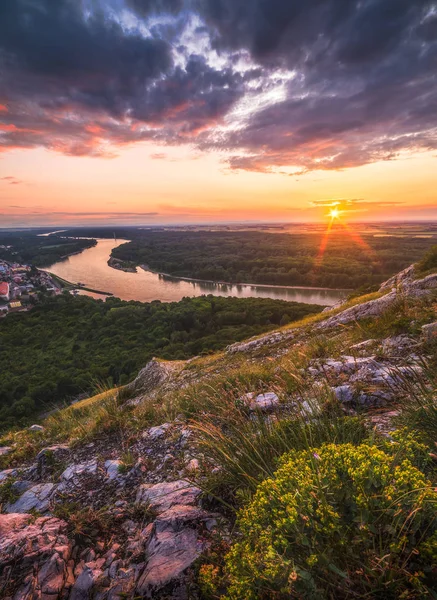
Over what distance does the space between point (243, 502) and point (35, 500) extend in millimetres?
2419

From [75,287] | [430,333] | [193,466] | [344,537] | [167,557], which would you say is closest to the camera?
[344,537]

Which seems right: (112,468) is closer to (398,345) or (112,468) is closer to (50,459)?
(50,459)

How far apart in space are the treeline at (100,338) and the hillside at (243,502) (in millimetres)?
15972

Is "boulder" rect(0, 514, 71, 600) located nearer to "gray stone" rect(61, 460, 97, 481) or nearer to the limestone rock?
"gray stone" rect(61, 460, 97, 481)

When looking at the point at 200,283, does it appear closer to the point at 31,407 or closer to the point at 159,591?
the point at 31,407

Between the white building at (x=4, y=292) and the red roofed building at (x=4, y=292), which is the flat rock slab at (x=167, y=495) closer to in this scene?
the white building at (x=4, y=292)

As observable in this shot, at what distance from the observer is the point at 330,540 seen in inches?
45.3

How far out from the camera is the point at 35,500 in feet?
9.63

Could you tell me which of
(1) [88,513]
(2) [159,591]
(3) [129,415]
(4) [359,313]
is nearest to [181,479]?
(1) [88,513]

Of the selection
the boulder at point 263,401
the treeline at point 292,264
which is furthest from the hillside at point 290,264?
the boulder at point 263,401

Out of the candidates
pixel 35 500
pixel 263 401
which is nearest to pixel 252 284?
pixel 263 401

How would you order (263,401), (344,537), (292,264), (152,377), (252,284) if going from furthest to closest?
1. (292,264)
2. (252,284)
3. (152,377)
4. (263,401)
5. (344,537)

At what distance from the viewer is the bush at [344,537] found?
40.5 inches

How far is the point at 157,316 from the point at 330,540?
36955 millimetres
